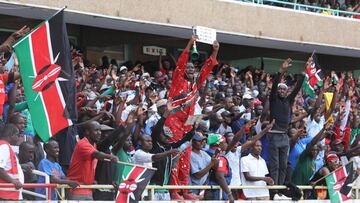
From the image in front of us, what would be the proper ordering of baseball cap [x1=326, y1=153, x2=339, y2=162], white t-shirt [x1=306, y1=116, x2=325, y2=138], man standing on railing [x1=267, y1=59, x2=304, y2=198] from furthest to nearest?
1. white t-shirt [x1=306, y1=116, x2=325, y2=138]
2. baseball cap [x1=326, y1=153, x2=339, y2=162]
3. man standing on railing [x1=267, y1=59, x2=304, y2=198]

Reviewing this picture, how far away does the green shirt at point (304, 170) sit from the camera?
47.9ft

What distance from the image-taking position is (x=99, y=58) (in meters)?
21.6

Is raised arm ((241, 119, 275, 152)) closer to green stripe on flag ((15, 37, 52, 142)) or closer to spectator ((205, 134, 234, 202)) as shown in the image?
spectator ((205, 134, 234, 202))

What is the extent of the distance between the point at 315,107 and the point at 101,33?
256 inches

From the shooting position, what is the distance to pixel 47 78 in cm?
1087

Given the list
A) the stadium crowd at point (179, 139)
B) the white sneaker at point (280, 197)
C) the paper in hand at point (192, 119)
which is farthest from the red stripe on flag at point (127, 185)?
the white sneaker at point (280, 197)

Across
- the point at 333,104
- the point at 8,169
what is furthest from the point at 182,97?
the point at 333,104

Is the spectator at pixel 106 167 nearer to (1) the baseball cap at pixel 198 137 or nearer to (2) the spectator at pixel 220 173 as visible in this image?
(1) the baseball cap at pixel 198 137

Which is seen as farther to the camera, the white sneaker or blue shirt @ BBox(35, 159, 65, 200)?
the white sneaker

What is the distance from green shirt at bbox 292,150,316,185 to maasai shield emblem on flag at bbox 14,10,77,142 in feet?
15.7

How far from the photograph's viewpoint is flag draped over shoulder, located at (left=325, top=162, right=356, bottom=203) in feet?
46.3

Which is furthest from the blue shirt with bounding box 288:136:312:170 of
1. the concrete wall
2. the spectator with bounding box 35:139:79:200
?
the concrete wall

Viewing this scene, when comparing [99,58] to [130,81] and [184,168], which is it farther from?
[184,168]

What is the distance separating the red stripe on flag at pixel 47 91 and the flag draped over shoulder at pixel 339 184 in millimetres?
4839
